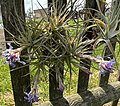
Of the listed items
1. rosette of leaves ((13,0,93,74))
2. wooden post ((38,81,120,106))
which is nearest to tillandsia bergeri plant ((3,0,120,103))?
rosette of leaves ((13,0,93,74))

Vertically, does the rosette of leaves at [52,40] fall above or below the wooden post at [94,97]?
above

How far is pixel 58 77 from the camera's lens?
0.94 meters

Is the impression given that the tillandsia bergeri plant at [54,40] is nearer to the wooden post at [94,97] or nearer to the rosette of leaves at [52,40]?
the rosette of leaves at [52,40]

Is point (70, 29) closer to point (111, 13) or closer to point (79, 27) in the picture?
point (79, 27)

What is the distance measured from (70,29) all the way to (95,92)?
60cm

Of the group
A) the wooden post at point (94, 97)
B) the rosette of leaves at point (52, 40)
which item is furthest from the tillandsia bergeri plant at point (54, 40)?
the wooden post at point (94, 97)

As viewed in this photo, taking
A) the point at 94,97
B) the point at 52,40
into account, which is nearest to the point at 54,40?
the point at 52,40

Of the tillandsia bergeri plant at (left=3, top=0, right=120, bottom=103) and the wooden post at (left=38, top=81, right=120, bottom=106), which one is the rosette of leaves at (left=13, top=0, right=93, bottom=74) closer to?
the tillandsia bergeri plant at (left=3, top=0, right=120, bottom=103)

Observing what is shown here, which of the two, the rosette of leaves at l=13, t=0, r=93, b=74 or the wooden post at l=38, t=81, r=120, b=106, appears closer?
the rosette of leaves at l=13, t=0, r=93, b=74

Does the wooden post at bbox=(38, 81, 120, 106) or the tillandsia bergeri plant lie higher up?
the tillandsia bergeri plant

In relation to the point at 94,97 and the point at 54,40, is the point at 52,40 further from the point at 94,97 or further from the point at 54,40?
the point at 94,97

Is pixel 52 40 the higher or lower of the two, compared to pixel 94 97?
higher

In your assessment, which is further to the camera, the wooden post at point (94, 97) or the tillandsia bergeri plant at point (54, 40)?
Result: the wooden post at point (94, 97)

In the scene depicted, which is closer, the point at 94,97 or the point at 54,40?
the point at 54,40
